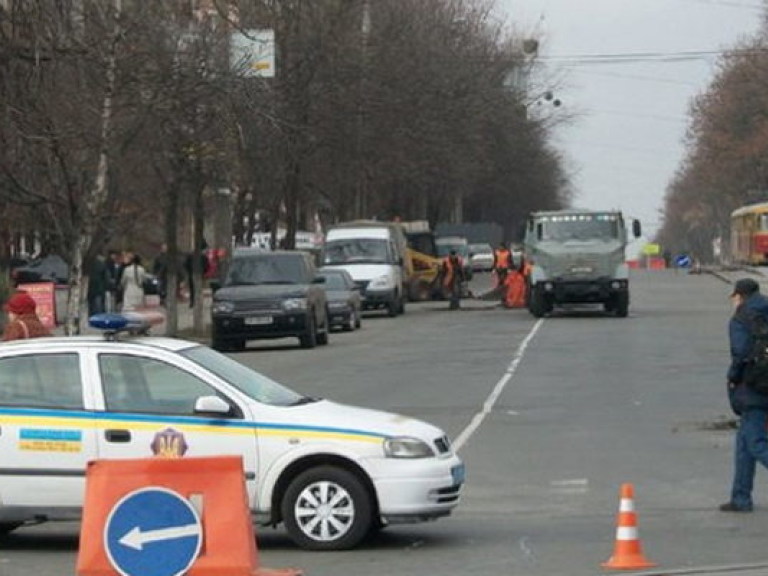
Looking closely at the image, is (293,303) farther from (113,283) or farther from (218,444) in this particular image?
(218,444)

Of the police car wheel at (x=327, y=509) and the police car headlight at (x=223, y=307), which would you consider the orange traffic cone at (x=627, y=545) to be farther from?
the police car headlight at (x=223, y=307)

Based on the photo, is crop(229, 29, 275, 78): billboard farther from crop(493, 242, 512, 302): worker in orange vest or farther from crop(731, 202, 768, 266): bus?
crop(731, 202, 768, 266): bus

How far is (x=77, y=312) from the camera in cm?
2517

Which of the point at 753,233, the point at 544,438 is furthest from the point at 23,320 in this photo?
the point at 753,233

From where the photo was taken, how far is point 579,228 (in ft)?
147

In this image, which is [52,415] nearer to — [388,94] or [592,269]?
[592,269]

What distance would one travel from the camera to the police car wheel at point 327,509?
464 inches

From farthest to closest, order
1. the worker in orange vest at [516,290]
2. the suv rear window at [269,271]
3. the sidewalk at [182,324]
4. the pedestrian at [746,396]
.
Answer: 1. the worker in orange vest at [516,290]
2. the sidewalk at [182,324]
3. the suv rear window at [269,271]
4. the pedestrian at [746,396]

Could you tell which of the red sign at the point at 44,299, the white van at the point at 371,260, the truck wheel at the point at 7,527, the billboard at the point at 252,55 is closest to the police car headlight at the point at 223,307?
the billboard at the point at 252,55

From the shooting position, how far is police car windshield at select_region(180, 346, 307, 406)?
12.1 m

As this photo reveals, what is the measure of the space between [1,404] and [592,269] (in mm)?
32381

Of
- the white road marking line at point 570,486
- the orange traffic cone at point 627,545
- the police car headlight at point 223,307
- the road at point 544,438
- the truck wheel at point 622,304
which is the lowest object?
the white road marking line at point 570,486

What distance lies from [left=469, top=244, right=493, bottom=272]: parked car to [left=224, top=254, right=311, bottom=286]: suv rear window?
51.4 metres

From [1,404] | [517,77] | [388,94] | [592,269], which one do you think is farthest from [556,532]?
[517,77]
